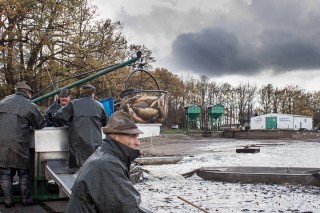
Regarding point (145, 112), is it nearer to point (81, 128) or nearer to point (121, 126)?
point (81, 128)

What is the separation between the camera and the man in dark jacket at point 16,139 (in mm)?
6652

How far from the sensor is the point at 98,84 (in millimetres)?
25031

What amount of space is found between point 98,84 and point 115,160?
2237 centimetres

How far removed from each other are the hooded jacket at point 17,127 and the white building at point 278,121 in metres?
71.9

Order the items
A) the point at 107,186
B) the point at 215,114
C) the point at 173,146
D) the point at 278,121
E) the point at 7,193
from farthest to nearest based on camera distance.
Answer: the point at 278,121 < the point at 215,114 < the point at 173,146 < the point at 7,193 < the point at 107,186

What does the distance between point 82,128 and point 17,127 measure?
100 centimetres

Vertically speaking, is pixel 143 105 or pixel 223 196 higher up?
pixel 143 105

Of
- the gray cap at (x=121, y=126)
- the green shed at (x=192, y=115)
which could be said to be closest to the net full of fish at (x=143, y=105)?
the gray cap at (x=121, y=126)

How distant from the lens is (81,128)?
6.81m

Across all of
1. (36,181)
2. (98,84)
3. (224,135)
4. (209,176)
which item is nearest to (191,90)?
(224,135)

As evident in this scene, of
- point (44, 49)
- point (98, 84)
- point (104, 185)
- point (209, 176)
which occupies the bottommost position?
point (209, 176)

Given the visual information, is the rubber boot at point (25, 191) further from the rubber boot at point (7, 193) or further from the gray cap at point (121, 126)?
the gray cap at point (121, 126)

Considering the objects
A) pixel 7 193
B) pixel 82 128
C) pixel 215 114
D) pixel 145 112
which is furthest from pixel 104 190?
pixel 215 114

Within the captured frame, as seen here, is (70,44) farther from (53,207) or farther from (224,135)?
(224,135)
